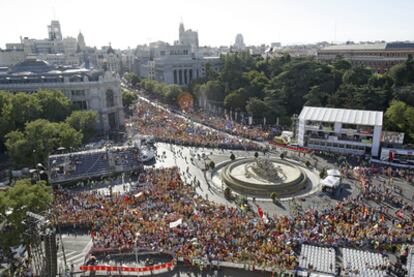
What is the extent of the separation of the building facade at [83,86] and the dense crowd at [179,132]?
20.5ft

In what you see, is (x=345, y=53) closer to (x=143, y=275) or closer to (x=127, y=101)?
(x=127, y=101)

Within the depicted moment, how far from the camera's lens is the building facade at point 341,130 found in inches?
1884

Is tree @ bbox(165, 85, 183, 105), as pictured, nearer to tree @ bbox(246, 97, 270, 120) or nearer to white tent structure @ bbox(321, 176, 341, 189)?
tree @ bbox(246, 97, 270, 120)

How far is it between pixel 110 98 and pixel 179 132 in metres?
18.8

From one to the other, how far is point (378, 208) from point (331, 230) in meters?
8.07

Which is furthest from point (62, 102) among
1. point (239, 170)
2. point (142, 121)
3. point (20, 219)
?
point (20, 219)

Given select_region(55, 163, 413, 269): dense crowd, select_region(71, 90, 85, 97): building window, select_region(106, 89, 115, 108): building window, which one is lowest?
select_region(55, 163, 413, 269): dense crowd

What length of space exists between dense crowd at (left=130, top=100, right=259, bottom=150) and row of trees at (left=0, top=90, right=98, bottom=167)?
1213cm

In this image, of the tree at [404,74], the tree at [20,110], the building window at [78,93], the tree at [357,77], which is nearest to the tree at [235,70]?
the tree at [357,77]

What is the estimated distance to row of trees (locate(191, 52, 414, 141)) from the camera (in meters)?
58.8

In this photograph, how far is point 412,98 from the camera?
58.0 metres

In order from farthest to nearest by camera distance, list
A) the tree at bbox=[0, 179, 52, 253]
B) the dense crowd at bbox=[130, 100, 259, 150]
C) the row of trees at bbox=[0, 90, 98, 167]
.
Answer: the dense crowd at bbox=[130, 100, 259, 150]
the row of trees at bbox=[0, 90, 98, 167]
the tree at bbox=[0, 179, 52, 253]

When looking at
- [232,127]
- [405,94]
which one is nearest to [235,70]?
[232,127]

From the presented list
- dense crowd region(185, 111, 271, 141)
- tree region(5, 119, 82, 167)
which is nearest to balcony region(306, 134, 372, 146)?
dense crowd region(185, 111, 271, 141)
